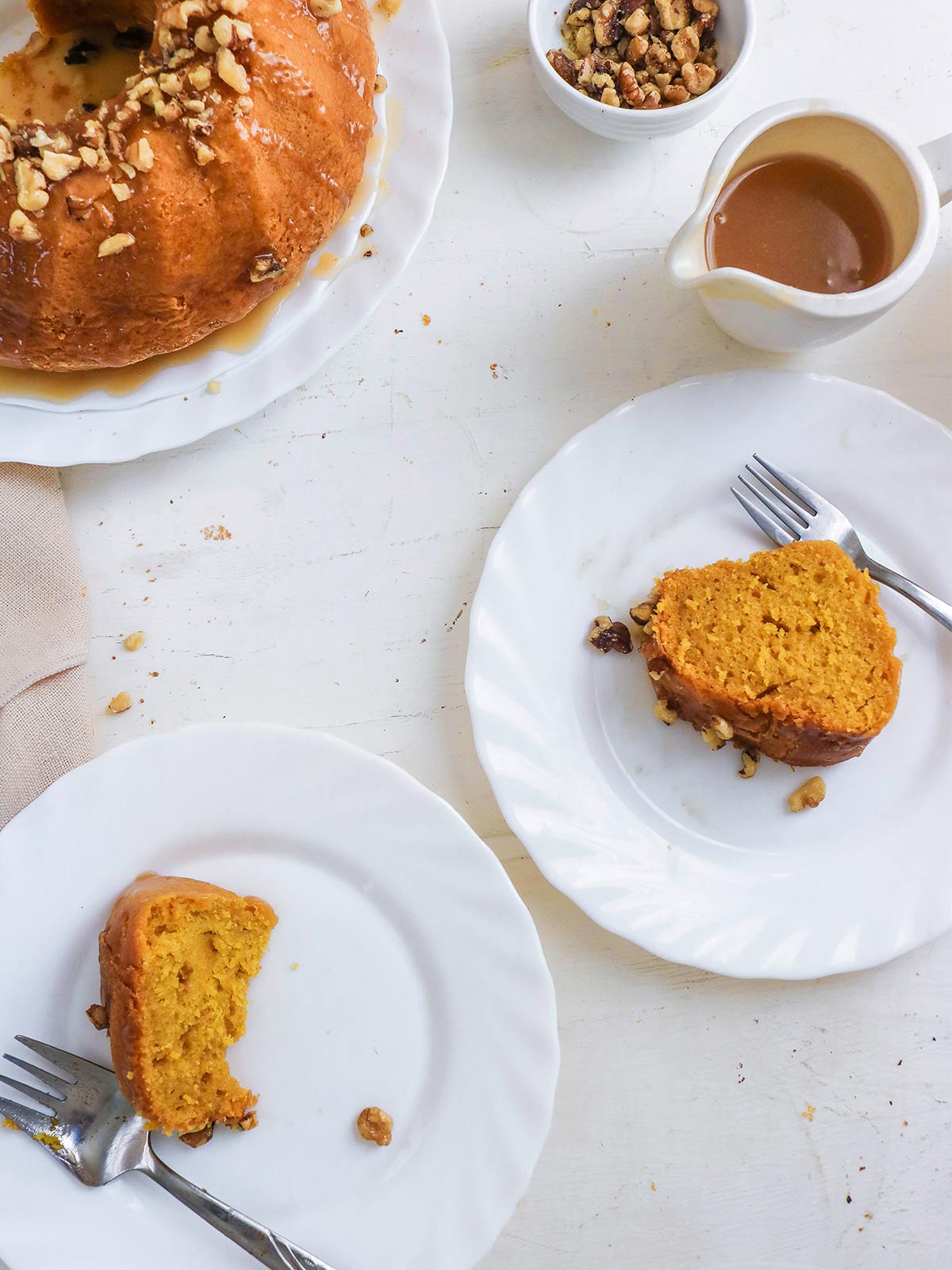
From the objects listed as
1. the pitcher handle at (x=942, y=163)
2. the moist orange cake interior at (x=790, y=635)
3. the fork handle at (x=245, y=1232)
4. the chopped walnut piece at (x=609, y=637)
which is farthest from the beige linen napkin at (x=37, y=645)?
the pitcher handle at (x=942, y=163)

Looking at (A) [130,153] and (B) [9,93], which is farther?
(B) [9,93]

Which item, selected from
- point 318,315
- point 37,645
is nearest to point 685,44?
point 318,315

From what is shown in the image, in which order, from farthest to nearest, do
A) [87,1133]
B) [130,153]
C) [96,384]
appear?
[96,384] → [87,1133] → [130,153]

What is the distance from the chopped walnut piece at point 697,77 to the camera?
1475 mm

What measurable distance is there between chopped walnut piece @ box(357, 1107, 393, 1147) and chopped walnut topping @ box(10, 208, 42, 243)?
128 centimetres

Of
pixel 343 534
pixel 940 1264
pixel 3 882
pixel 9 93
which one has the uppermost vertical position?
pixel 9 93

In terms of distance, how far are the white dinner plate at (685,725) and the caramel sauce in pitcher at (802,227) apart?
156mm

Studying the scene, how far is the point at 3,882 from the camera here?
1.41 metres

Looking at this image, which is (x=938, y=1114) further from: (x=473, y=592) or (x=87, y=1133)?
(x=87, y=1133)

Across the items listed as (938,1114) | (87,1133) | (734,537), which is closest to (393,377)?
(734,537)

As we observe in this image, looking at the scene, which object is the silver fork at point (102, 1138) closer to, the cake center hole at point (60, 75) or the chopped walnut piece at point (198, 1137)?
the chopped walnut piece at point (198, 1137)

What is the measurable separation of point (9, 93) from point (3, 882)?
124cm

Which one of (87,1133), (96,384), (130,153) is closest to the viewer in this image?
(130,153)

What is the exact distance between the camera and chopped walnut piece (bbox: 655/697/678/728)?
147 cm
